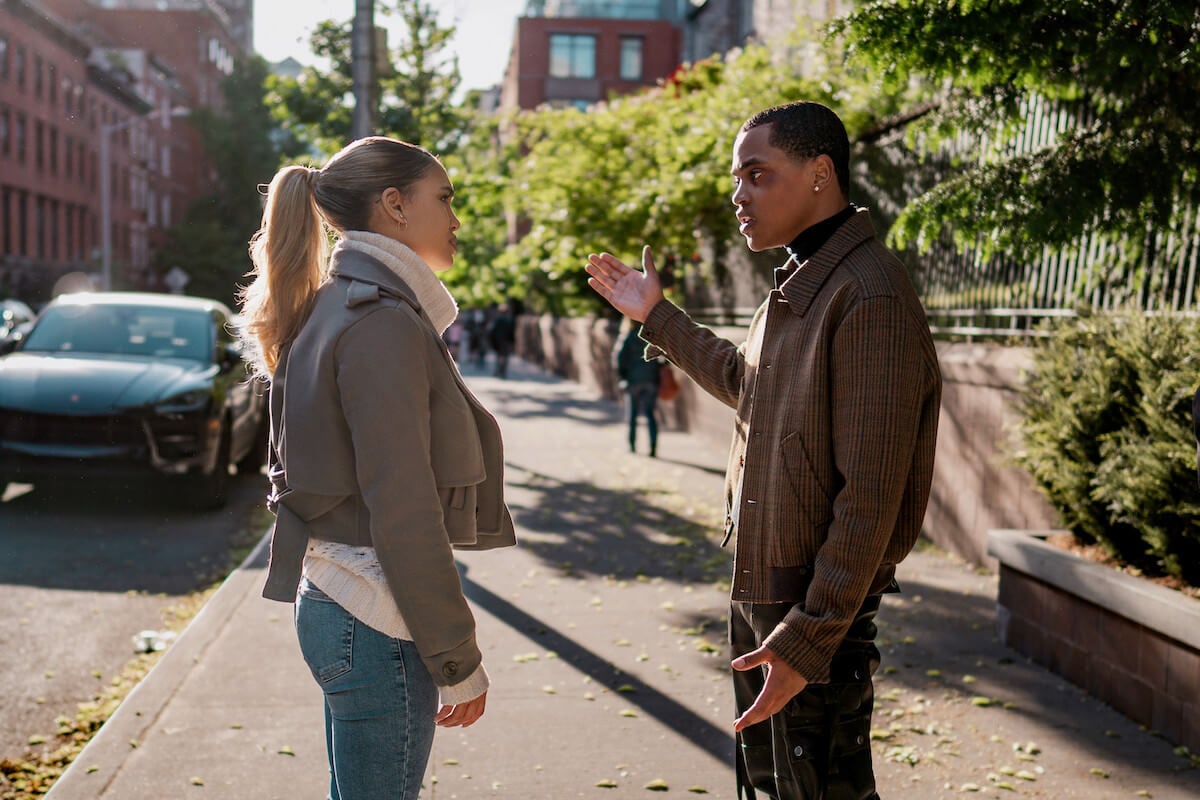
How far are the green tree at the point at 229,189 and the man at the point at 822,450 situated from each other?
64163 mm

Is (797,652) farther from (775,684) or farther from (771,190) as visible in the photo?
(771,190)

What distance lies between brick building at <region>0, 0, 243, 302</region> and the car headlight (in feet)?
101

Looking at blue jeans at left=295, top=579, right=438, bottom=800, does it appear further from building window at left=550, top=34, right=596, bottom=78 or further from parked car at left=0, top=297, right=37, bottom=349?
building window at left=550, top=34, right=596, bottom=78

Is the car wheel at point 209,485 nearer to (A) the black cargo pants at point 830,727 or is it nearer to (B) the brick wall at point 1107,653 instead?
(B) the brick wall at point 1107,653

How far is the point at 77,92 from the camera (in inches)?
2132

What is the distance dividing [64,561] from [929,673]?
558cm

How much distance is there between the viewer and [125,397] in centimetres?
970

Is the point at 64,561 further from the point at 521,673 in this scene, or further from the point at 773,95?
the point at 773,95

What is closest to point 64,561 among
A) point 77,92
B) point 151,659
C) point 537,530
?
point 151,659

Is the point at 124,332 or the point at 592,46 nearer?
the point at 124,332

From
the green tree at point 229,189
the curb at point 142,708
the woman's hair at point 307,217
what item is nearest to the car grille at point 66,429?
the curb at point 142,708

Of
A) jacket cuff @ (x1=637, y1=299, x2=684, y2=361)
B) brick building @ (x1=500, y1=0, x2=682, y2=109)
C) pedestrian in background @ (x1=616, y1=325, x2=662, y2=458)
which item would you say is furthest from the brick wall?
brick building @ (x1=500, y1=0, x2=682, y2=109)

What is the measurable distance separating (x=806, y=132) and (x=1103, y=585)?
343 cm

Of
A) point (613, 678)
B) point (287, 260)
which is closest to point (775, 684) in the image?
point (287, 260)
